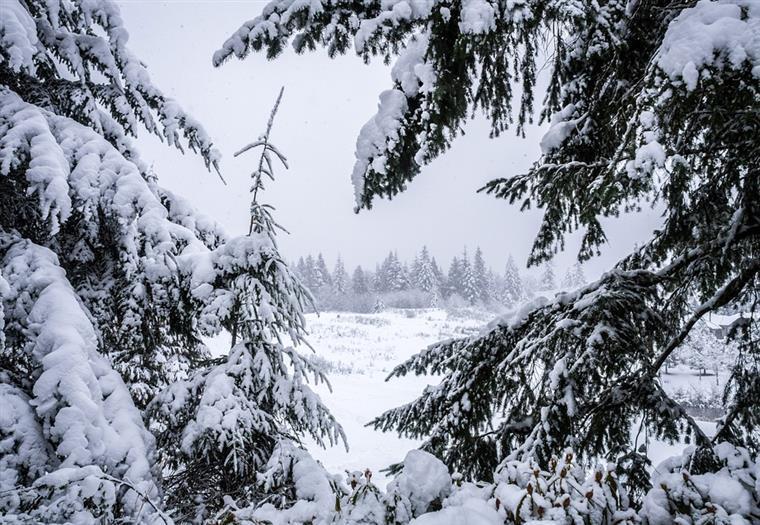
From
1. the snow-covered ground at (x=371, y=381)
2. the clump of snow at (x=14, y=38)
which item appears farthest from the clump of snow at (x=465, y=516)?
the clump of snow at (x=14, y=38)

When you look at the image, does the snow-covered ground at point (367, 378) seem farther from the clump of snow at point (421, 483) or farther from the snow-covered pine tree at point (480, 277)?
the snow-covered pine tree at point (480, 277)

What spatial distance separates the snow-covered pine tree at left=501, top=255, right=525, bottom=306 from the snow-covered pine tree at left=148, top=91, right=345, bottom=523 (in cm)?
7754

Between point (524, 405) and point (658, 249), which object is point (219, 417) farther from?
point (658, 249)

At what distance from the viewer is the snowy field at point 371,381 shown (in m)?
12.1

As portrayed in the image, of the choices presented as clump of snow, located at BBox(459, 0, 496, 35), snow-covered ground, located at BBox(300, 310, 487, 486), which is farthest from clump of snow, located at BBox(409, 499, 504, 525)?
clump of snow, located at BBox(459, 0, 496, 35)

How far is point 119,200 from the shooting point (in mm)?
2674

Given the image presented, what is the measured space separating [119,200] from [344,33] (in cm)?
194

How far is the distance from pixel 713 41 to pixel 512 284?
84561 millimetres

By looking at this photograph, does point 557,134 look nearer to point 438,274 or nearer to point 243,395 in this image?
point 243,395

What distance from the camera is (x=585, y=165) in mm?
2473

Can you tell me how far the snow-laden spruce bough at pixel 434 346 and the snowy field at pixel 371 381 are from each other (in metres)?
0.68

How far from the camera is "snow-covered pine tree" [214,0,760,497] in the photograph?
1.57 m

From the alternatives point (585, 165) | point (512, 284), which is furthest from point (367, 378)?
point (512, 284)

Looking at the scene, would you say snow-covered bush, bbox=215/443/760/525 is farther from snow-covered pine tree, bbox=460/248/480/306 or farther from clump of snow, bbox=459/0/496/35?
snow-covered pine tree, bbox=460/248/480/306
